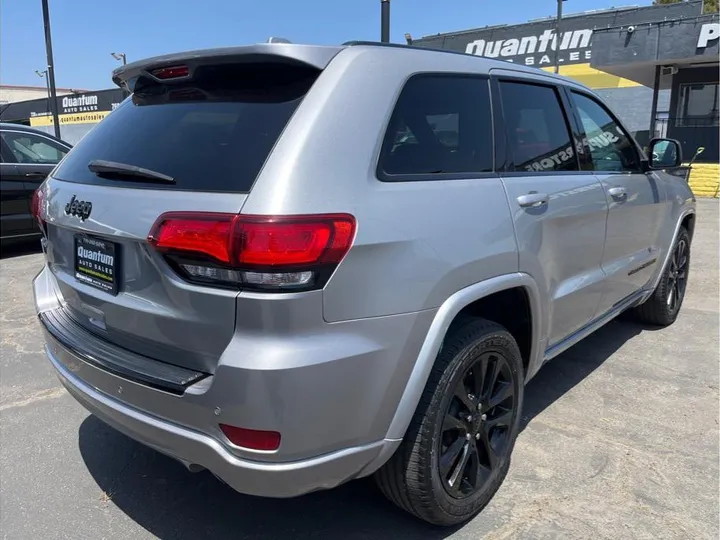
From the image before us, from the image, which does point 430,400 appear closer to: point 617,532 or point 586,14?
point 617,532

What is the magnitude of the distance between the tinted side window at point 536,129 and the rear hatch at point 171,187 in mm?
1093

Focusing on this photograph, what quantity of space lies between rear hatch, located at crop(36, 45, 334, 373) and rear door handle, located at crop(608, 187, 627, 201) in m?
2.11

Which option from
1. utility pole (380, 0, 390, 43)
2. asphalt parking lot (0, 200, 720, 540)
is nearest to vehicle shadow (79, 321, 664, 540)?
asphalt parking lot (0, 200, 720, 540)

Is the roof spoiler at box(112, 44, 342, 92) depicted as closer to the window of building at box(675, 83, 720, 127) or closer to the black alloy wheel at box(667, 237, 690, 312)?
the black alloy wheel at box(667, 237, 690, 312)

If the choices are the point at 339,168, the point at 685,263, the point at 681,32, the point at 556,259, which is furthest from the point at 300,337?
the point at 681,32

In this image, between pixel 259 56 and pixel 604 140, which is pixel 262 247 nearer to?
pixel 259 56

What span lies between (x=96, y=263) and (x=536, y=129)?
214 centimetres

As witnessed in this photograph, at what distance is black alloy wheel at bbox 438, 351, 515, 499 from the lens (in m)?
2.33

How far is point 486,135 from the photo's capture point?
260 centimetres

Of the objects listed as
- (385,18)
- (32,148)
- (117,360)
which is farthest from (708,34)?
(117,360)

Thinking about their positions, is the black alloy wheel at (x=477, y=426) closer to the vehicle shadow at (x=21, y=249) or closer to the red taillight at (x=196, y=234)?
the red taillight at (x=196, y=234)

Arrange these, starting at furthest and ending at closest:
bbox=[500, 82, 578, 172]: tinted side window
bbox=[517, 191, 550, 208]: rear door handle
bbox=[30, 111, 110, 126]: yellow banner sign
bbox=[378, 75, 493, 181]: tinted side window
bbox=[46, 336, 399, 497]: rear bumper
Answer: bbox=[30, 111, 110, 126]: yellow banner sign < bbox=[500, 82, 578, 172]: tinted side window < bbox=[517, 191, 550, 208]: rear door handle < bbox=[378, 75, 493, 181]: tinted side window < bbox=[46, 336, 399, 497]: rear bumper

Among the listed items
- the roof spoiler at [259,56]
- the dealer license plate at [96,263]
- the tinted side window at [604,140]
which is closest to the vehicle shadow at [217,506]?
the dealer license plate at [96,263]

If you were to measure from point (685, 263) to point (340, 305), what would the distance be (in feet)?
14.5
